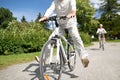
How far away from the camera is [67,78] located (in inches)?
282

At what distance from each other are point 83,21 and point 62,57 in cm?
6818

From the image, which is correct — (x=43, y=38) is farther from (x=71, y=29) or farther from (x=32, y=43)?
Answer: (x=71, y=29)

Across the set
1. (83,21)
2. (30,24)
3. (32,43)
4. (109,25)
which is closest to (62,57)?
(32,43)

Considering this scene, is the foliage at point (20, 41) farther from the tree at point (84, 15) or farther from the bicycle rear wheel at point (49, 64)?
the tree at point (84, 15)

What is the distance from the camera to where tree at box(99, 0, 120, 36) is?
81.2m

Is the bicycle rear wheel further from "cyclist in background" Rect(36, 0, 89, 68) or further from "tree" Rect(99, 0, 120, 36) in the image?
"tree" Rect(99, 0, 120, 36)

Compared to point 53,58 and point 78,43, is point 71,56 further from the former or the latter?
point 53,58

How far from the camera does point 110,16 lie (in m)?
83.1

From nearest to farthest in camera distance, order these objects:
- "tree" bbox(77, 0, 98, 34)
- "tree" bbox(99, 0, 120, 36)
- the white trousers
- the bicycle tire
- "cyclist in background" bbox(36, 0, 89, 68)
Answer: "cyclist in background" bbox(36, 0, 89, 68)
the white trousers
the bicycle tire
"tree" bbox(77, 0, 98, 34)
"tree" bbox(99, 0, 120, 36)

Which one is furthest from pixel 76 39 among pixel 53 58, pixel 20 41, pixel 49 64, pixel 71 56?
pixel 20 41

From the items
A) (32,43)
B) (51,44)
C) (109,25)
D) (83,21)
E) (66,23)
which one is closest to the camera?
(51,44)

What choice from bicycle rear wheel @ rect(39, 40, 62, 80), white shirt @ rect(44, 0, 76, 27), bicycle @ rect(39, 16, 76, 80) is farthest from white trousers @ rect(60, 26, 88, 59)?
bicycle rear wheel @ rect(39, 40, 62, 80)

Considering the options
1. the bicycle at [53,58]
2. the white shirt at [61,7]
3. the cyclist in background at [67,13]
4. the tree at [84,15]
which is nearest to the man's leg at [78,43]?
the cyclist in background at [67,13]

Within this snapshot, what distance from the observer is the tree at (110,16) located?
3196 inches
